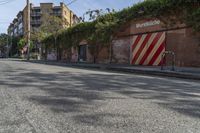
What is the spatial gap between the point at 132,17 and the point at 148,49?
11.9ft

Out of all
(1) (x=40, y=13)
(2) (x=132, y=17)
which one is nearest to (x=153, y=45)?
(2) (x=132, y=17)

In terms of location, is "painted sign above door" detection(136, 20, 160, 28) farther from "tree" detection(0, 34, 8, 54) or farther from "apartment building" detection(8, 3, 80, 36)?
"tree" detection(0, 34, 8, 54)

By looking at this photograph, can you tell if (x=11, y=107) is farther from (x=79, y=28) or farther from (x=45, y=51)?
(x=45, y=51)

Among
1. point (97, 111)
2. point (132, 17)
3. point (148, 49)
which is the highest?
point (132, 17)

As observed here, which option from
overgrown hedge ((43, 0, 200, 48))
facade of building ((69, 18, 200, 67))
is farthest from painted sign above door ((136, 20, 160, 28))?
overgrown hedge ((43, 0, 200, 48))

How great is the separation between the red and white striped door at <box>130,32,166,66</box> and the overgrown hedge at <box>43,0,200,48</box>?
1.45 m

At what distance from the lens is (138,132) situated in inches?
239

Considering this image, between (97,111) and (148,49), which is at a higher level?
(148,49)

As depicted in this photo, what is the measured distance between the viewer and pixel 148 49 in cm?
2862

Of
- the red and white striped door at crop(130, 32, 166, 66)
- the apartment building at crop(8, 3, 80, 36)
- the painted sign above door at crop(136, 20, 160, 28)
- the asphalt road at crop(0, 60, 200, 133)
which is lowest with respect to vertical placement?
the asphalt road at crop(0, 60, 200, 133)

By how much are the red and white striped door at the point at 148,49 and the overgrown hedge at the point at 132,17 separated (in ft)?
4.75

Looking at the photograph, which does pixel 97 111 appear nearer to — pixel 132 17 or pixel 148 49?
pixel 148 49

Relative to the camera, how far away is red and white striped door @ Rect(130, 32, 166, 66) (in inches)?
1066

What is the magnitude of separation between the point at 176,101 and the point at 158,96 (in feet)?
2.84
